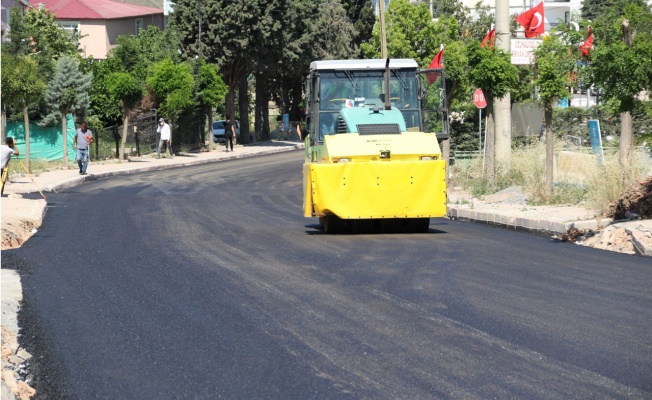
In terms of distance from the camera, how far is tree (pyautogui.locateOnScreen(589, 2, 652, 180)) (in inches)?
624

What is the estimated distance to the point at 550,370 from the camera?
7.60 metres

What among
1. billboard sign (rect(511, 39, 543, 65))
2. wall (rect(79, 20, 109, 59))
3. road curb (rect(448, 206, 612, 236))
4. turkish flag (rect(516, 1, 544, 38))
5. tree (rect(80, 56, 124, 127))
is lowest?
road curb (rect(448, 206, 612, 236))

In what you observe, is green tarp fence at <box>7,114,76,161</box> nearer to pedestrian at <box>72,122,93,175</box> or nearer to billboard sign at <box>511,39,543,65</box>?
pedestrian at <box>72,122,93,175</box>

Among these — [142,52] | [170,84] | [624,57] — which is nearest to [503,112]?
[624,57]

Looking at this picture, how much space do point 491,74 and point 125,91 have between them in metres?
25.6

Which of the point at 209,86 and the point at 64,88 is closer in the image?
the point at 64,88

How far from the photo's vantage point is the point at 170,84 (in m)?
50.2

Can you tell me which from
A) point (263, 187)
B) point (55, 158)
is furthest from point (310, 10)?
point (263, 187)

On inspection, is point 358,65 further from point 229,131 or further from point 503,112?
point 229,131

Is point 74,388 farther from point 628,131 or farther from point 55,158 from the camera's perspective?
point 55,158

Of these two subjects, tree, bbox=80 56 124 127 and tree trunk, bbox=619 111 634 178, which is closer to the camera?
tree trunk, bbox=619 111 634 178

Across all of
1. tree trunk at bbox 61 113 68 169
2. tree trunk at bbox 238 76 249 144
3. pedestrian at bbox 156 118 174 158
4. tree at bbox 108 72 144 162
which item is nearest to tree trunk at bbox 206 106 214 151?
tree trunk at bbox 238 76 249 144

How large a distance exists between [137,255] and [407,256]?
147 inches

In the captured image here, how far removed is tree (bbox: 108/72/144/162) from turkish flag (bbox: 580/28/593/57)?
31.1m
